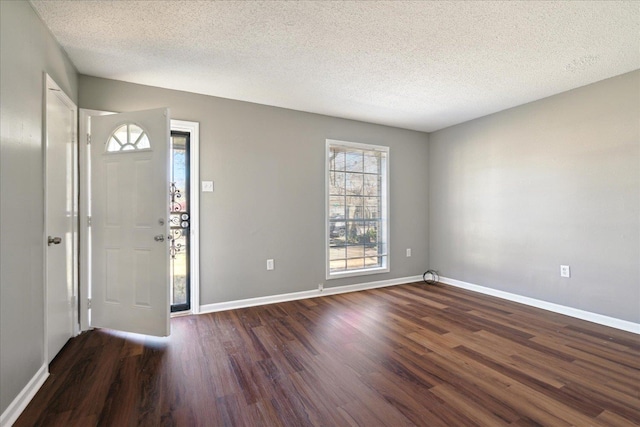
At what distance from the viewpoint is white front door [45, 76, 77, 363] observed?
2.12 metres

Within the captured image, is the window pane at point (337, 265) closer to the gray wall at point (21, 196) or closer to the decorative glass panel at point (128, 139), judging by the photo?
the decorative glass panel at point (128, 139)

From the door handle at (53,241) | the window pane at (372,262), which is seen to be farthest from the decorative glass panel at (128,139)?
the window pane at (372,262)

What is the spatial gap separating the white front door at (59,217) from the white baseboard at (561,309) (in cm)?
469

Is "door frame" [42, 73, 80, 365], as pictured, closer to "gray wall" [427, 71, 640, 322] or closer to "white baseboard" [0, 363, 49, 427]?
"white baseboard" [0, 363, 49, 427]

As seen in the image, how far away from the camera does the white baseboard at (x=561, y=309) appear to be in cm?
275

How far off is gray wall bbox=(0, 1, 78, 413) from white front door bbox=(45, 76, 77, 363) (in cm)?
14

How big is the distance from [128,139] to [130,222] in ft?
2.48

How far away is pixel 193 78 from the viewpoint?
2861 millimetres

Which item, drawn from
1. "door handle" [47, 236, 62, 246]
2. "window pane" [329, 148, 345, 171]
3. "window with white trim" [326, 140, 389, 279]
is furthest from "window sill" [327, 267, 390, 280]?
"door handle" [47, 236, 62, 246]

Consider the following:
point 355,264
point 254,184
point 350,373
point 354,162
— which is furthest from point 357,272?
point 350,373

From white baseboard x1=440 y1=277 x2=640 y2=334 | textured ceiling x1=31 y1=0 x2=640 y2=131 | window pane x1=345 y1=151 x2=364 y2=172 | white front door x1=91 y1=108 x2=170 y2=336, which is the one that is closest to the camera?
textured ceiling x1=31 y1=0 x2=640 y2=131

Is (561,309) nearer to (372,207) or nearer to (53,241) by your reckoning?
(372,207)

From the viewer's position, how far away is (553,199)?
3.29m

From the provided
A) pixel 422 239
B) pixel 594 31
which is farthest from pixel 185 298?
pixel 594 31
